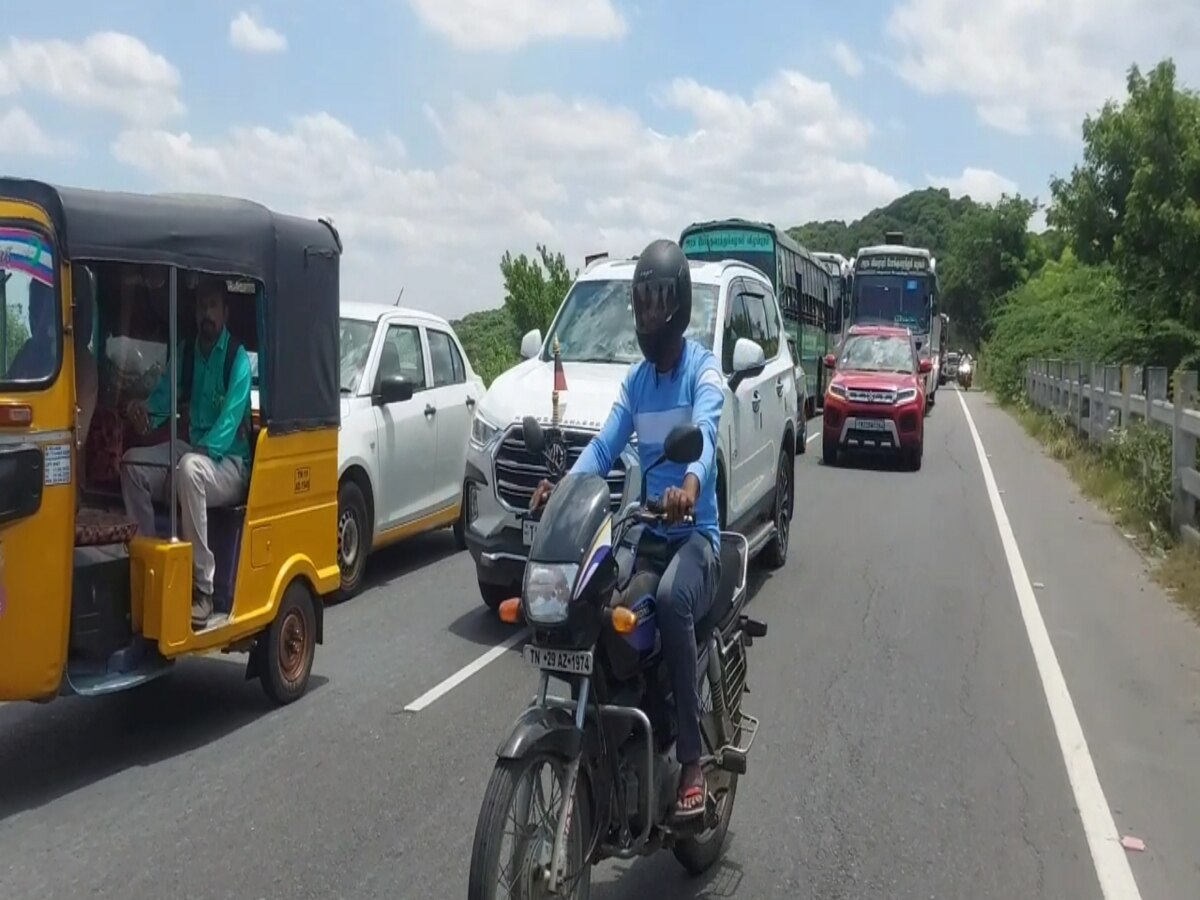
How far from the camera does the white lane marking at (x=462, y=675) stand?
7121 mm

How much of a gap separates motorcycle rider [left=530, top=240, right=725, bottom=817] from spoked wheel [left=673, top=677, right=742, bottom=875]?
0.71 feet

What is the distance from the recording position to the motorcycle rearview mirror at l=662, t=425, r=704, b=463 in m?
4.20

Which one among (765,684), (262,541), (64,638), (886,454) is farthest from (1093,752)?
(886,454)

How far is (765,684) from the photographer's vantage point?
25.0ft

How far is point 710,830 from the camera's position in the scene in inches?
193

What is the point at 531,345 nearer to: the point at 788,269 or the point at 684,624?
the point at 684,624

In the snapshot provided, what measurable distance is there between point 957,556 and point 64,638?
8446mm

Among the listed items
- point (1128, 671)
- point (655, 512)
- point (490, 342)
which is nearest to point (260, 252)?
point (655, 512)

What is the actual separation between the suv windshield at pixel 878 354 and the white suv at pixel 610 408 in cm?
895

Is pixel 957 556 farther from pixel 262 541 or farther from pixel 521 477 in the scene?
pixel 262 541

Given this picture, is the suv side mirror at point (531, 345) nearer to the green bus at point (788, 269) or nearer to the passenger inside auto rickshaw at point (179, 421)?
the passenger inside auto rickshaw at point (179, 421)

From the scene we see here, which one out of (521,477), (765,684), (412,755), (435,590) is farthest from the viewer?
(435,590)

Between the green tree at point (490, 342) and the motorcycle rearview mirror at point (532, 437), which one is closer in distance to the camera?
the motorcycle rearview mirror at point (532, 437)

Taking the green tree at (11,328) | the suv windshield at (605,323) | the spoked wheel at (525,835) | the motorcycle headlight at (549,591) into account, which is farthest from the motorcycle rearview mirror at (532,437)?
the suv windshield at (605,323)
